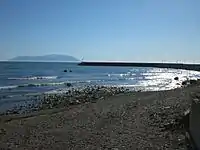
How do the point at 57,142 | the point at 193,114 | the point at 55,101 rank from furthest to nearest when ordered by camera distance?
the point at 55,101 < the point at 57,142 < the point at 193,114

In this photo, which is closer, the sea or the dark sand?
the dark sand

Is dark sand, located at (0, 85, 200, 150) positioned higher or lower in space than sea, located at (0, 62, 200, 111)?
higher

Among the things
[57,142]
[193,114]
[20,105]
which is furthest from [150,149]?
[20,105]

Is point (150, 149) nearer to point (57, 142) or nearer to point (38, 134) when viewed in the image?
point (57, 142)

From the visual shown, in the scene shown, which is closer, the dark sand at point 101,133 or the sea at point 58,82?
the dark sand at point 101,133

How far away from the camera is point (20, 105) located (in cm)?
2516

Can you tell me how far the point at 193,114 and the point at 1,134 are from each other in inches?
324

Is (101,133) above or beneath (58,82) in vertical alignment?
above

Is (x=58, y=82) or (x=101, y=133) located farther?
(x=58, y=82)

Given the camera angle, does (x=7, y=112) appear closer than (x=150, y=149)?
No

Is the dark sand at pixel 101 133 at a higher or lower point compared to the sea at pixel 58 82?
higher

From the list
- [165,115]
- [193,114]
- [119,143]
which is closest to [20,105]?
[165,115]

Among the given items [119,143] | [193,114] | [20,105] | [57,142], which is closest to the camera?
[193,114]

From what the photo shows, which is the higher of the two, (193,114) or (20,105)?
(193,114)
